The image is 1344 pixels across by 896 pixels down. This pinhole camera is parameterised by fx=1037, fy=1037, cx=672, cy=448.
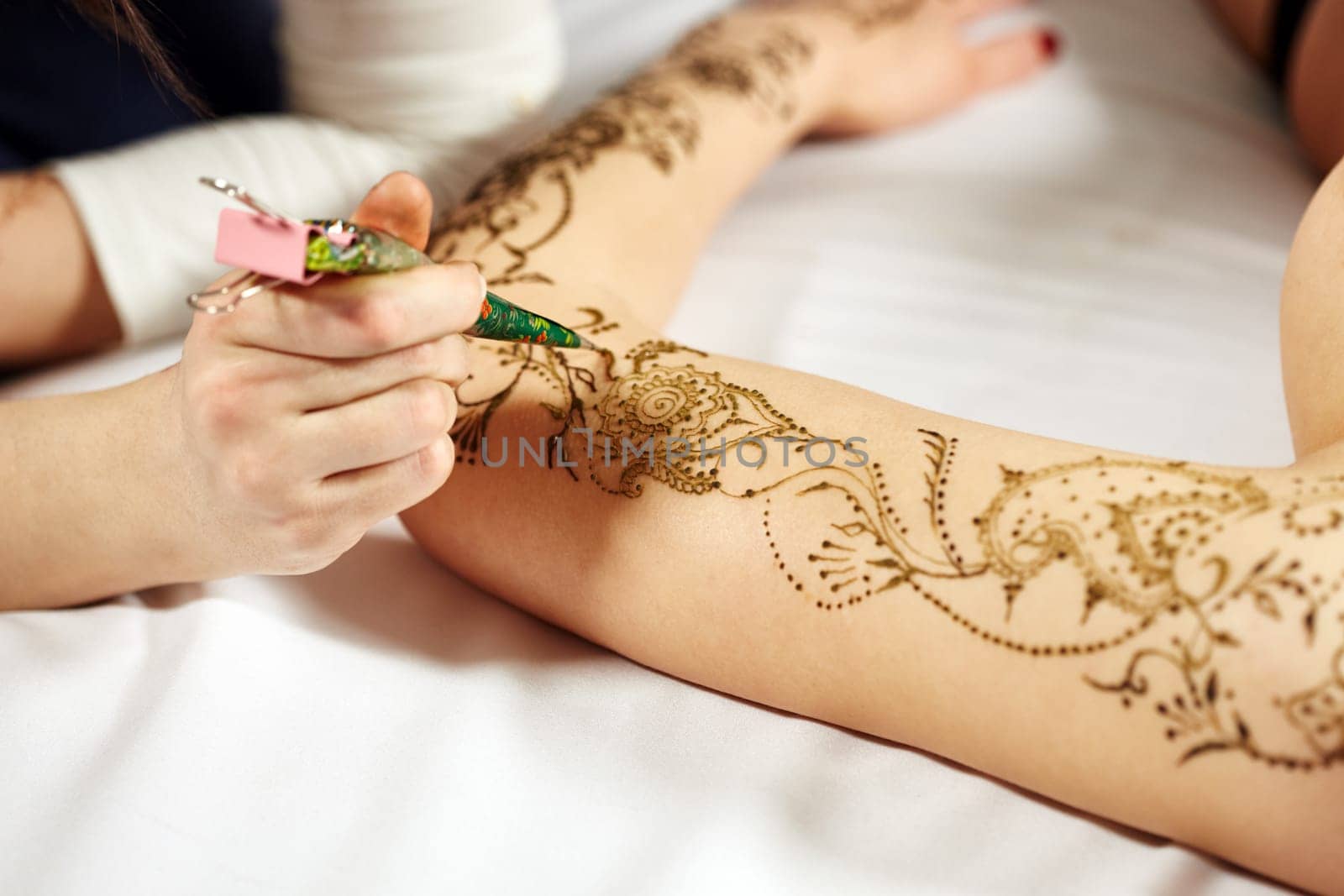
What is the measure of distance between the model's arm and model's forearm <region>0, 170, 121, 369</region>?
44cm

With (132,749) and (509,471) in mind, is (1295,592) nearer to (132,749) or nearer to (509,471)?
(509,471)

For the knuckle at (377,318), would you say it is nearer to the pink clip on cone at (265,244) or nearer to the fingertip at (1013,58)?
the pink clip on cone at (265,244)

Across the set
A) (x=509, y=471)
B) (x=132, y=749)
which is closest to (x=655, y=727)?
(x=509, y=471)

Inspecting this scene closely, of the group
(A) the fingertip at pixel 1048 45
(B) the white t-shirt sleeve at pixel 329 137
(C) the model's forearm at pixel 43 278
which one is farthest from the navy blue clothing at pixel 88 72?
(A) the fingertip at pixel 1048 45

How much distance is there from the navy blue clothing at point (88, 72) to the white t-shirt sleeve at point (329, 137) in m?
0.10

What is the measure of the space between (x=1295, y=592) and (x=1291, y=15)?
1287 mm

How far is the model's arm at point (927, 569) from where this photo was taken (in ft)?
1.99

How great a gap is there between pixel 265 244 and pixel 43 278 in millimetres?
697

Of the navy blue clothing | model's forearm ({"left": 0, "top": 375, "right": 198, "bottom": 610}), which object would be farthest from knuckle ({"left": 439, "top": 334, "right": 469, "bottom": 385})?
the navy blue clothing

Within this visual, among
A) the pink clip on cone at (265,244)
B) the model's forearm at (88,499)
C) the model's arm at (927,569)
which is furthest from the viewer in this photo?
the model's forearm at (88,499)

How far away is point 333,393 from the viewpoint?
0.60 m

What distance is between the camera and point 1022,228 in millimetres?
1310

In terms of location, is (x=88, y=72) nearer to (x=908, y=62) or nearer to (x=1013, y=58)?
(x=908, y=62)

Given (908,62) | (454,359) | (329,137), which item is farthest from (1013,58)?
(454,359)
